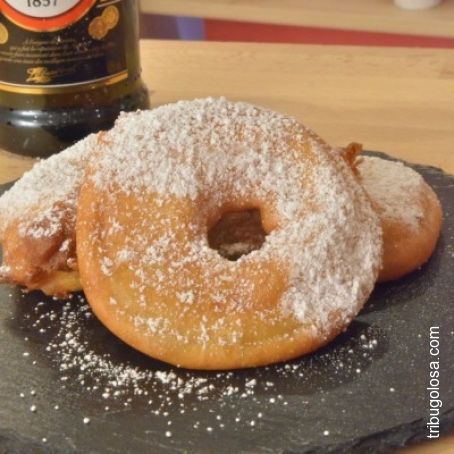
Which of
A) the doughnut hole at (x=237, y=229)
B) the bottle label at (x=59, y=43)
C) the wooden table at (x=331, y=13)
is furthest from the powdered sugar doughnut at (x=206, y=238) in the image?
the wooden table at (x=331, y=13)

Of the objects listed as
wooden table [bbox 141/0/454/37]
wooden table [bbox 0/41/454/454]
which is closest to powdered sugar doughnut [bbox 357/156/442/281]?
wooden table [bbox 0/41/454/454]

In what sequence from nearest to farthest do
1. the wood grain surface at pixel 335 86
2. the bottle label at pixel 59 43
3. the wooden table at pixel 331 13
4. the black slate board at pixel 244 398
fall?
1. the black slate board at pixel 244 398
2. the bottle label at pixel 59 43
3. the wood grain surface at pixel 335 86
4. the wooden table at pixel 331 13

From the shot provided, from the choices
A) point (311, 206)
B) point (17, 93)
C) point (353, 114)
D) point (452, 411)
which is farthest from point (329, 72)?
point (452, 411)

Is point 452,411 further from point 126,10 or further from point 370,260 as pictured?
point 126,10

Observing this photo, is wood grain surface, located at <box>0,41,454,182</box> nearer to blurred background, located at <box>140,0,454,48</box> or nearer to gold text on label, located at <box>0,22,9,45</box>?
gold text on label, located at <box>0,22,9,45</box>

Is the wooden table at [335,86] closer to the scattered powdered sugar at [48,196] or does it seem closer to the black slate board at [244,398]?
the scattered powdered sugar at [48,196]

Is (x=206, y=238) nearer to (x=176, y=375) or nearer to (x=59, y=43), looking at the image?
(x=176, y=375)

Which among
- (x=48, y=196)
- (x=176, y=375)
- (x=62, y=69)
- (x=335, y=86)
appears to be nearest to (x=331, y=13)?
(x=335, y=86)
